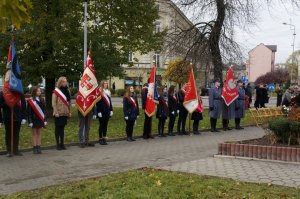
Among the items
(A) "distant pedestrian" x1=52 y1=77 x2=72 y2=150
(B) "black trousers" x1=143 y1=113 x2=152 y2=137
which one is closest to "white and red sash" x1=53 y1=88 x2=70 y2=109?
(A) "distant pedestrian" x1=52 y1=77 x2=72 y2=150

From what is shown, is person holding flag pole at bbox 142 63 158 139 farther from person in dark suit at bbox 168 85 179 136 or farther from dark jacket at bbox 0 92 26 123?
dark jacket at bbox 0 92 26 123

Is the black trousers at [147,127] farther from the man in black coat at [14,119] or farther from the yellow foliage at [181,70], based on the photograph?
the yellow foliage at [181,70]

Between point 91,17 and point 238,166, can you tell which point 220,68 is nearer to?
point 91,17

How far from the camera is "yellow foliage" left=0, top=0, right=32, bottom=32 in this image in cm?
370

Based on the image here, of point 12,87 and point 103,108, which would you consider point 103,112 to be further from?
point 12,87

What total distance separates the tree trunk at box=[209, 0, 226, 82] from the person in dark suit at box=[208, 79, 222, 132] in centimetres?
1167

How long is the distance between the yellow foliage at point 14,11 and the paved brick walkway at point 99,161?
4.19 meters

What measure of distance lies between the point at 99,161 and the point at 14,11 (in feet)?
22.6

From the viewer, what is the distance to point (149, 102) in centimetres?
1522

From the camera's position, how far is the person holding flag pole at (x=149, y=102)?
48.9 feet

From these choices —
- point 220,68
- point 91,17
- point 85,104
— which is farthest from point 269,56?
point 85,104

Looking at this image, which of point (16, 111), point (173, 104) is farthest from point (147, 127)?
point (16, 111)

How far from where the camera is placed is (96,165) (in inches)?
384

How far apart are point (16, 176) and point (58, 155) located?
2595 millimetres
